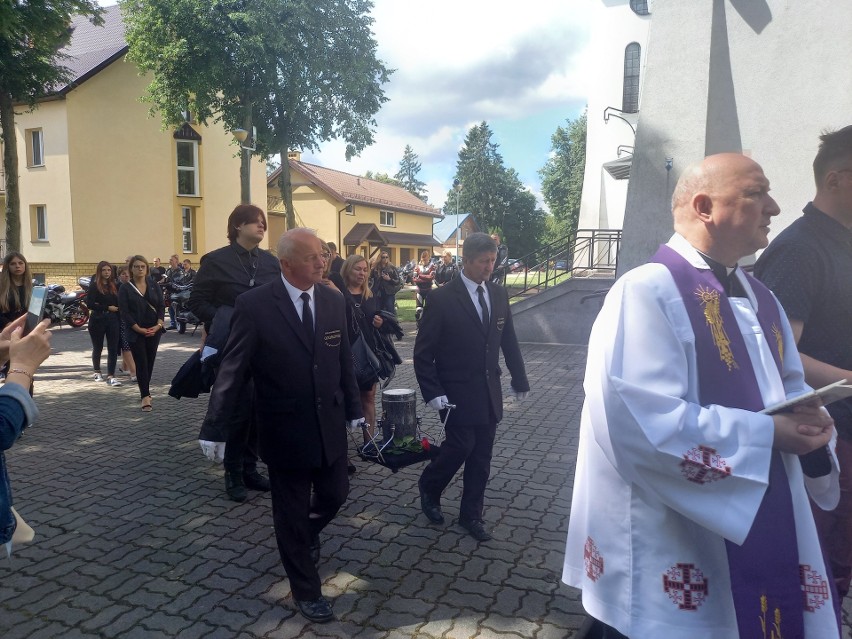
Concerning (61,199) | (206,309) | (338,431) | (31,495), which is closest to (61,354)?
(31,495)

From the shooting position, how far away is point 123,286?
814 centimetres

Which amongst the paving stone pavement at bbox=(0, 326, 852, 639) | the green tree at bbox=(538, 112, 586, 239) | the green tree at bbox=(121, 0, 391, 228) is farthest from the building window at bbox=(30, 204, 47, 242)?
the green tree at bbox=(538, 112, 586, 239)

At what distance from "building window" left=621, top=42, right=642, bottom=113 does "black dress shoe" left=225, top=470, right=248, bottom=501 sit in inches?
1114

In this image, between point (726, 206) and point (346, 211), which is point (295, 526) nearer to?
point (726, 206)

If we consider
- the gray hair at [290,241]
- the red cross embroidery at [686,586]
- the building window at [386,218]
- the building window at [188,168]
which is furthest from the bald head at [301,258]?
the building window at [386,218]

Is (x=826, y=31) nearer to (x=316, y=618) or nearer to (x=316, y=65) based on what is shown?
(x=316, y=618)

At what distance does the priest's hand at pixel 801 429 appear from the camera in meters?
1.75

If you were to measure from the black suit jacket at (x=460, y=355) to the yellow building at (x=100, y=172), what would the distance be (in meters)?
25.5

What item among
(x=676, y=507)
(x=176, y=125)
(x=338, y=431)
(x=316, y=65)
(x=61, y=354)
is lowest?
(x=61, y=354)

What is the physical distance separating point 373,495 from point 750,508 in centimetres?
371

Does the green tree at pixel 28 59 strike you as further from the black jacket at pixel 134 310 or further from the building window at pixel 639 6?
the building window at pixel 639 6

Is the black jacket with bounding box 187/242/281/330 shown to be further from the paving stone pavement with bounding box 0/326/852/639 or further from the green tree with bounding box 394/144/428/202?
the green tree with bounding box 394/144/428/202

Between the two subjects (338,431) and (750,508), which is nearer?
(750,508)

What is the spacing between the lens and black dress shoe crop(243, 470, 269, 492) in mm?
5227
